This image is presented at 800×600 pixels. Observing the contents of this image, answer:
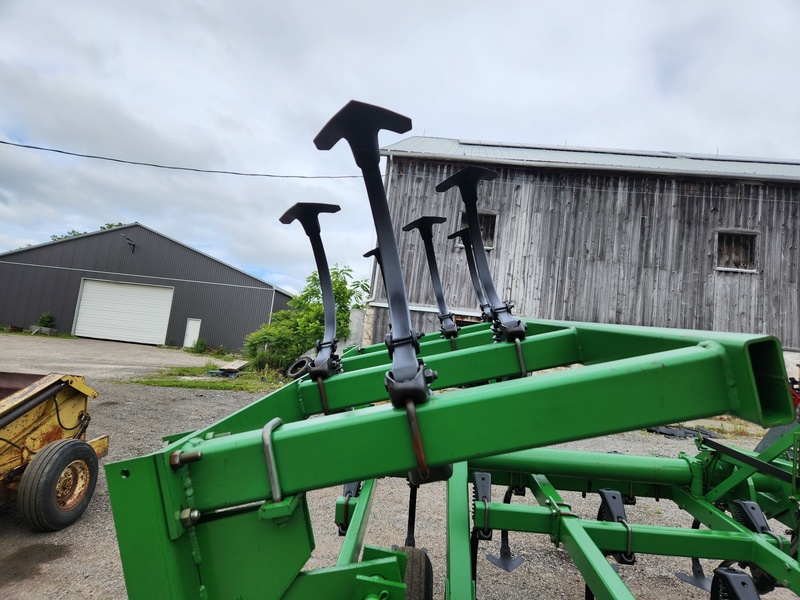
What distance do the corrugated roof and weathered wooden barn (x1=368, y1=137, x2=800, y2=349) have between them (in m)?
0.07

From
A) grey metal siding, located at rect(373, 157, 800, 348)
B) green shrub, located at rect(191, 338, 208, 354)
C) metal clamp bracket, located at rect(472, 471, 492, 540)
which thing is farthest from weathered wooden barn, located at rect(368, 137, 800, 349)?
green shrub, located at rect(191, 338, 208, 354)

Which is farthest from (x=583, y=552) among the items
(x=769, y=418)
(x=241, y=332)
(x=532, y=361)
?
(x=241, y=332)

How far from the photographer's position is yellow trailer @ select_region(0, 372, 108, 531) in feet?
11.1

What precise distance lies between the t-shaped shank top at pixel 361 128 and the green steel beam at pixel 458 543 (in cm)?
146

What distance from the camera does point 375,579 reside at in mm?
1210

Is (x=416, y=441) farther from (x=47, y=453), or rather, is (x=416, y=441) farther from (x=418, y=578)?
(x=47, y=453)

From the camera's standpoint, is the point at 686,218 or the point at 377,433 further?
the point at 686,218

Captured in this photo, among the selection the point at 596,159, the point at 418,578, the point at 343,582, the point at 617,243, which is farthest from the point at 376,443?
the point at 596,159

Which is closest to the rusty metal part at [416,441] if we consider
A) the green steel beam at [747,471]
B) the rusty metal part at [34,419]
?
the green steel beam at [747,471]

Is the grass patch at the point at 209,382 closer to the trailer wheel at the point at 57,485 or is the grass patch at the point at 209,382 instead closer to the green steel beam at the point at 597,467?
the trailer wheel at the point at 57,485

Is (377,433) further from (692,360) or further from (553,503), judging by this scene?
(553,503)

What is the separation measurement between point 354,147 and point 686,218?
37.8 ft

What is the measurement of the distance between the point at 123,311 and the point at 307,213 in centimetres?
2564

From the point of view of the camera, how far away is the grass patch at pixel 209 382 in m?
10.0
